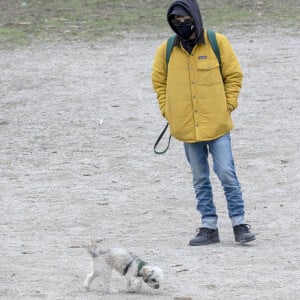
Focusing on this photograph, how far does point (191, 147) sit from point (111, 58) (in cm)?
814

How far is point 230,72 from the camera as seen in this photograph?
7613 mm

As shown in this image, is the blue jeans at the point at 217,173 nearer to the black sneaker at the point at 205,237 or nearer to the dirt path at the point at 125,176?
the black sneaker at the point at 205,237

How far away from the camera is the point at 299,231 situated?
8.25m

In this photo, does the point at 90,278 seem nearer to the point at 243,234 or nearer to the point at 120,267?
the point at 120,267

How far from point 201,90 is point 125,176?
9.63ft

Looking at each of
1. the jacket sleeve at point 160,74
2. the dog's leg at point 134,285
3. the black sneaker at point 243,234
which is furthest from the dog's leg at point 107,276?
the jacket sleeve at point 160,74

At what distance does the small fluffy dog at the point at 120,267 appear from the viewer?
643 cm

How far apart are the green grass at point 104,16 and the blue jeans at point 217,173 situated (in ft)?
31.0

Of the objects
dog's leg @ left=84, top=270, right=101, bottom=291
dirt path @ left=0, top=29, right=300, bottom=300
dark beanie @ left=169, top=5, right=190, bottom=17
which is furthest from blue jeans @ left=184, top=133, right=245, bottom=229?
dog's leg @ left=84, top=270, right=101, bottom=291

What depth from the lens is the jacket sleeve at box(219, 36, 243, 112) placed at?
7.55 metres

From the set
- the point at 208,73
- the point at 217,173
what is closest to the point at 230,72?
the point at 208,73

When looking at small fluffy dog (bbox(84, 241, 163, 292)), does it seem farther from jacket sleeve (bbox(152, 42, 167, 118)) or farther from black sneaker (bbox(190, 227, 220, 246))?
jacket sleeve (bbox(152, 42, 167, 118))

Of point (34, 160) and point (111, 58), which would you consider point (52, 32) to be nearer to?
point (111, 58)

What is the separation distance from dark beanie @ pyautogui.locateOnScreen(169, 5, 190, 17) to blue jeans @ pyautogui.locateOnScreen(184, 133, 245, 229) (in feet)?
2.97
